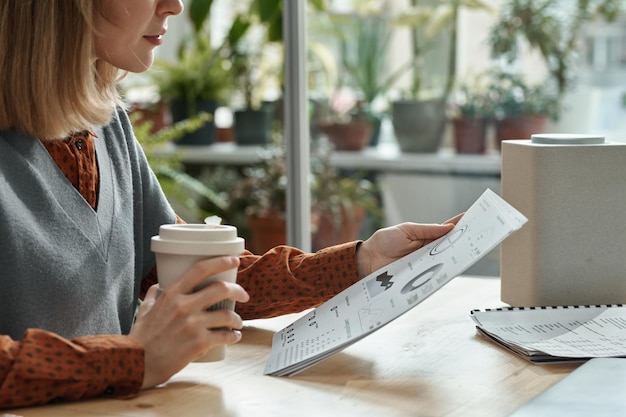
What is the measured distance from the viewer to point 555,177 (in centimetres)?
136

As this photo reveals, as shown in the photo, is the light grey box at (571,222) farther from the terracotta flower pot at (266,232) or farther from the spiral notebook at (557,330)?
the terracotta flower pot at (266,232)

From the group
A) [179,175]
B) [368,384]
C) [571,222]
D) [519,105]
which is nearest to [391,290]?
[368,384]

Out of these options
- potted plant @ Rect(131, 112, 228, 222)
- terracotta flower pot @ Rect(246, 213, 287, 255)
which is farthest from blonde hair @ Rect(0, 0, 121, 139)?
terracotta flower pot @ Rect(246, 213, 287, 255)

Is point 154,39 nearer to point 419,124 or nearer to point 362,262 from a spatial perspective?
point 362,262

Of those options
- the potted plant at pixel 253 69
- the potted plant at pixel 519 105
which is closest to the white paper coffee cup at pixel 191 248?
the potted plant at pixel 519 105

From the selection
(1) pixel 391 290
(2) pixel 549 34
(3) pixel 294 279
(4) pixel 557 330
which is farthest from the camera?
(2) pixel 549 34

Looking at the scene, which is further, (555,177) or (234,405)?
(555,177)

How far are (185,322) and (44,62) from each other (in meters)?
0.40

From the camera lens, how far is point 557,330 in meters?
1.24

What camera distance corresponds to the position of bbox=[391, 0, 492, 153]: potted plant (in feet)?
9.54

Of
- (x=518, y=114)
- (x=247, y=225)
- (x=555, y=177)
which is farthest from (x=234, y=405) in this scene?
(x=247, y=225)

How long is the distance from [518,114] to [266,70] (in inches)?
39.4

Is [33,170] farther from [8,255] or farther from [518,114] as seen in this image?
[518,114]

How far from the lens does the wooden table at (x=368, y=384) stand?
0.97 meters
